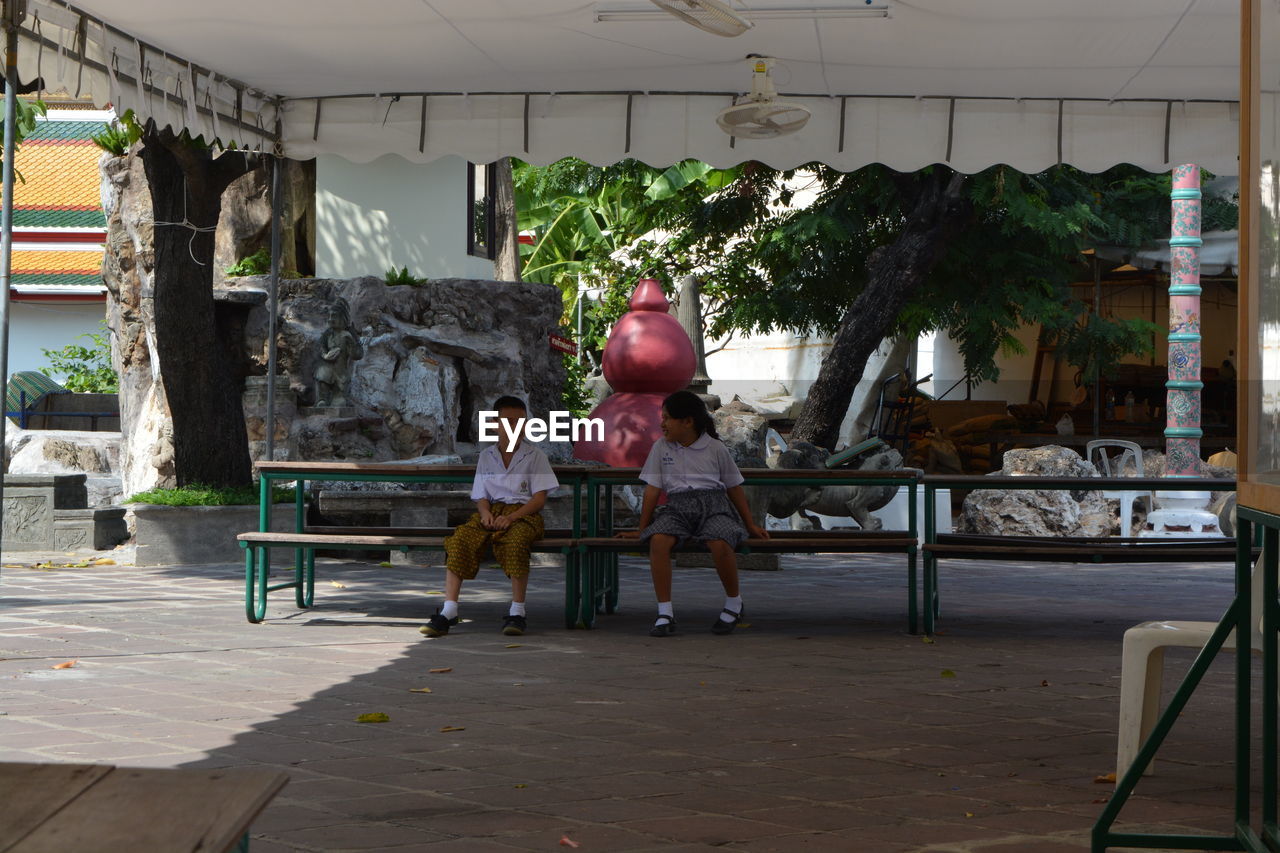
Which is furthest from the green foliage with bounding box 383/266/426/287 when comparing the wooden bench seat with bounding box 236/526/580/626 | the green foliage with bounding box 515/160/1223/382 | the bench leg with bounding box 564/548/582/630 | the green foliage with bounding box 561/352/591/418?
the bench leg with bounding box 564/548/582/630

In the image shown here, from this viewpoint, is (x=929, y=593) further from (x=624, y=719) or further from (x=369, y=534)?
(x=369, y=534)

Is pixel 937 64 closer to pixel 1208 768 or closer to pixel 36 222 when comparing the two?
pixel 1208 768

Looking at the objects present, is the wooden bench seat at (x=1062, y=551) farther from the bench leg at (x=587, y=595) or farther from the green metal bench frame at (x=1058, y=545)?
the bench leg at (x=587, y=595)

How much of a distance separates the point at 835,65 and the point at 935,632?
3.13 m

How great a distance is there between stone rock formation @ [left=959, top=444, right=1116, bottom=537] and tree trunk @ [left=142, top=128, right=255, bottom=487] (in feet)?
23.0

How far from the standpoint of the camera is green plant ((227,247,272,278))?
1606 cm

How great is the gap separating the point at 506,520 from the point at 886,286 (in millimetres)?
8208

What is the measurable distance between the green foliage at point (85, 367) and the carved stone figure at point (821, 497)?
14.1 meters

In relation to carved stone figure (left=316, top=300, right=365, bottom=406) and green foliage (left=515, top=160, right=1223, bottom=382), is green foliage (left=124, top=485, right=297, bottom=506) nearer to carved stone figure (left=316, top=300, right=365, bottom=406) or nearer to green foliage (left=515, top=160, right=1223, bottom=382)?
carved stone figure (left=316, top=300, right=365, bottom=406)

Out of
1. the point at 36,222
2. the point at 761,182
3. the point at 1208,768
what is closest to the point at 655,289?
the point at 761,182

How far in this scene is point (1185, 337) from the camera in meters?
11.9

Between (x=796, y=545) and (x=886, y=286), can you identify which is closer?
(x=796, y=545)

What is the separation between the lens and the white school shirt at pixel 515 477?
7.60 m

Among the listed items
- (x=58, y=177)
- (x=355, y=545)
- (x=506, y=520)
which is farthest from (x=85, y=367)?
(x=506, y=520)
